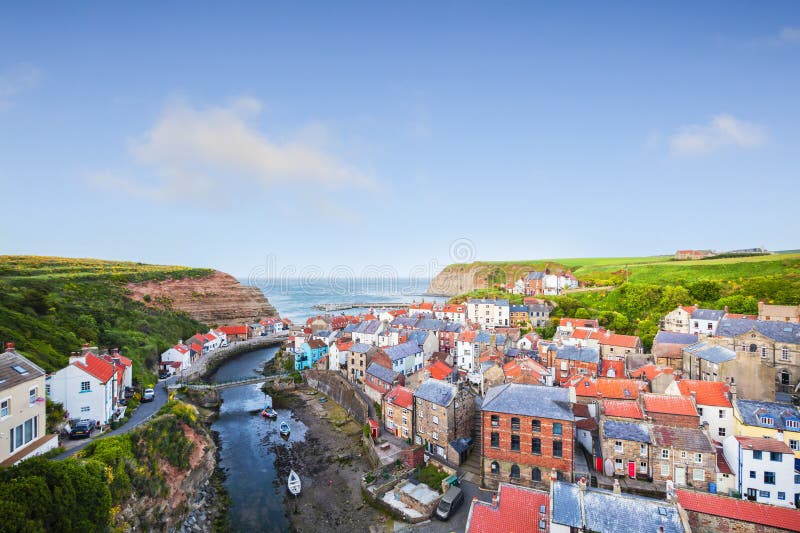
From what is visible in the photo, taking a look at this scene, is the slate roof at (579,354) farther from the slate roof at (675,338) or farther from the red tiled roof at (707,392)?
the red tiled roof at (707,392)

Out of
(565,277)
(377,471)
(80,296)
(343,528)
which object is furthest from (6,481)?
(565,277)

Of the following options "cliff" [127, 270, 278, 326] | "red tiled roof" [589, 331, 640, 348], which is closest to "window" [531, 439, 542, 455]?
"red tiled roof" [589, 331, 640, 348]

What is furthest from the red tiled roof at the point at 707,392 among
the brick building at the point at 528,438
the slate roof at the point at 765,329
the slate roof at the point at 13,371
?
the slate roof at the point at 13,371

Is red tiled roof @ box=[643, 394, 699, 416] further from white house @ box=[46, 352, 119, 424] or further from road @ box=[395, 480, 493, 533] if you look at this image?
white house @ box=[46, 352, 119, 424]

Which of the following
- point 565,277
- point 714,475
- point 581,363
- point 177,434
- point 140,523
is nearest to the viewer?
point 140,523

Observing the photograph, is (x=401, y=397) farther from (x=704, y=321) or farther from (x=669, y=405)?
(x=704, y=321)

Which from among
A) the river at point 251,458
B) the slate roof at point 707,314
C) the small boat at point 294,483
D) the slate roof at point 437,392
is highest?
the slate roof at point 707,314

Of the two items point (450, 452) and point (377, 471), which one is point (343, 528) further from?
point (450, 452)
